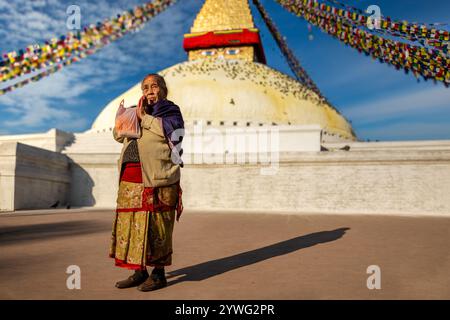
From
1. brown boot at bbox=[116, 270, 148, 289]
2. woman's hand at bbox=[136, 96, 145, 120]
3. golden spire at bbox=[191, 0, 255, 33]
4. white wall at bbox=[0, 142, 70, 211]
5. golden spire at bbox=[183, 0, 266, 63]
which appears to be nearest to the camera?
brown boot at bbox=[116, 270, 148, 289]

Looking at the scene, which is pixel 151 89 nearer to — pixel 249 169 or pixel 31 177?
pixel 249 169

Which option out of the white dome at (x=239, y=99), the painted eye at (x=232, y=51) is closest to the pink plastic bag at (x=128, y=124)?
the white dome at (x=239, y=99)

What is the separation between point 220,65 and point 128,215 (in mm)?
20056

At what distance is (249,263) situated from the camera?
3895 millimetres

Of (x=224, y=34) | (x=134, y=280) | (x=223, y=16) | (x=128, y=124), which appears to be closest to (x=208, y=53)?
(x=224, y=34)

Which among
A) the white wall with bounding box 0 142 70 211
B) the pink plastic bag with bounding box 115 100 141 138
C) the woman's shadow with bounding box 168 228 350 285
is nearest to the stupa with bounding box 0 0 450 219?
the white wall with bounding box 0 142 70 211

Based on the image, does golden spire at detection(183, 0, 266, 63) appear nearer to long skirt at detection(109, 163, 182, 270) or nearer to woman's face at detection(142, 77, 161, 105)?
woman's face at detection(142, 77, 161, 105)

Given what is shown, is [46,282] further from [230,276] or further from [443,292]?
[443,292]

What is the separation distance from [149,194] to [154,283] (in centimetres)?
72

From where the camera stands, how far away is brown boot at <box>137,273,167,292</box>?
2822 mm

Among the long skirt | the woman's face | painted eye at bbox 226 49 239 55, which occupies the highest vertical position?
painted eye at bbox 226 49 239 55

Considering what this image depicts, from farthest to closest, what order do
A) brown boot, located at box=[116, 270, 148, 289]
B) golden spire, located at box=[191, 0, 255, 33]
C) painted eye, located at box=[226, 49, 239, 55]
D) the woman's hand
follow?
golden spire, located at box=[191, 0, 255, 33] → painted eye, located at box=[226, 49, 239, 55] → the woman's hand → brown boot, located at box=[116, 270, 148, 289]

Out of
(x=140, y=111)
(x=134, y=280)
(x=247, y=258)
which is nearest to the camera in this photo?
(x=134, y=280)
